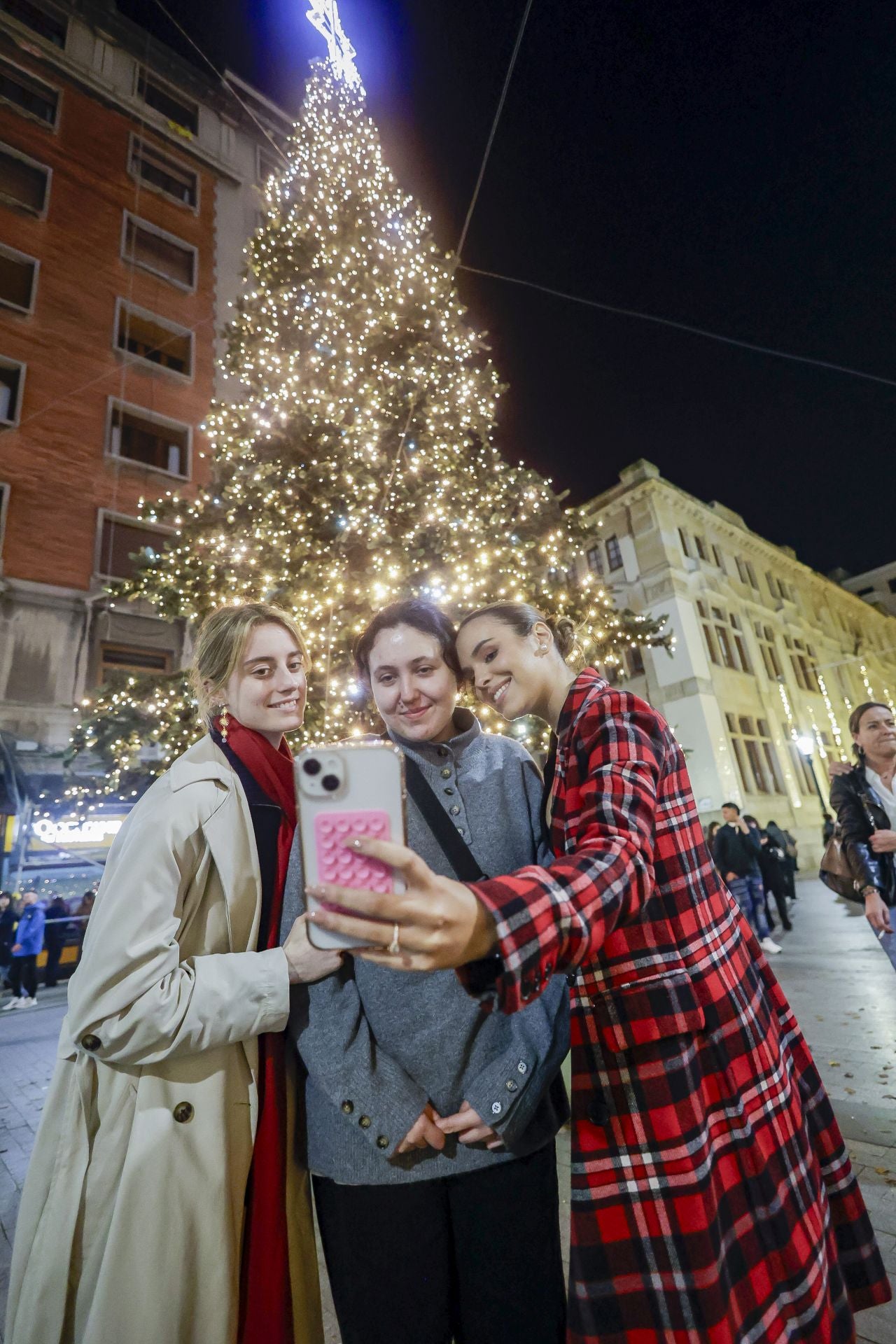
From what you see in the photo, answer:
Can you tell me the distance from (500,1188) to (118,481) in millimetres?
16416

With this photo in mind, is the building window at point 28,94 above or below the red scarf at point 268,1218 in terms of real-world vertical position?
above

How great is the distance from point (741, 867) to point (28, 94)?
83.8ft

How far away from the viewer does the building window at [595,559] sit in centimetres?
2530

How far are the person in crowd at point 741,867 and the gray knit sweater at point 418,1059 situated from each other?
27.6ft

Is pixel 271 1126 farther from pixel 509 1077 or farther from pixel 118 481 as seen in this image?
pixel 118 481

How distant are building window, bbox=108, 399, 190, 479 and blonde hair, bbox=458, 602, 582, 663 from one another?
15741mm

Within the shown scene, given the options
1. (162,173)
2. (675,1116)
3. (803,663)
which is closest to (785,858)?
(675,1116)

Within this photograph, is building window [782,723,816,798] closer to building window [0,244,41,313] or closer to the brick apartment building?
the brick apartment building

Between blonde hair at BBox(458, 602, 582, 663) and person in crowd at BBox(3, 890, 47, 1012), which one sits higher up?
blonde hair at BBox(458, 602, 582, 663)

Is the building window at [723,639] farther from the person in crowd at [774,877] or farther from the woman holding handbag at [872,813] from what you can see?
the woman holding handbag at [872,813]

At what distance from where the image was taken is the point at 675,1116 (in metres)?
1.19

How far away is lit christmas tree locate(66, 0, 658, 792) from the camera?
5824mm

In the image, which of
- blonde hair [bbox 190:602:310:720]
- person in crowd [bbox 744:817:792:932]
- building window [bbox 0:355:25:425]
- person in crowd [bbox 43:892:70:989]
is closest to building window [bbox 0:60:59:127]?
building window [bbox 0:355:25:425]

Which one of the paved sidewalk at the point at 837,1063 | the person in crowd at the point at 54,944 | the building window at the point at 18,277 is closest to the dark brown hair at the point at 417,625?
the paved sidewalk at the point at 837,1063
